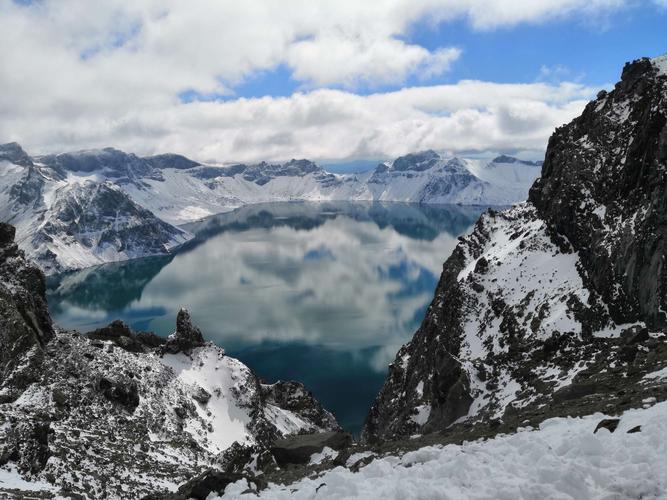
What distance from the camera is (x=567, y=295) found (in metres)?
58.2

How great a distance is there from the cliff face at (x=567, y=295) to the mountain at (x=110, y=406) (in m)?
20.2

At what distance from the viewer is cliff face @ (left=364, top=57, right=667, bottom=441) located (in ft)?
133

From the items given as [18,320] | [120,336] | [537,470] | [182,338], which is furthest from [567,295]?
[120,336]

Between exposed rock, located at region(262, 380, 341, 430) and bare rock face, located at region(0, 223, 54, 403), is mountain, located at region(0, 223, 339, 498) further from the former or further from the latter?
exposed rock, located at region(262, 380, 341, 430)

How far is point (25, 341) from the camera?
177 feet

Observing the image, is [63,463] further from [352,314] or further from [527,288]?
[352,314]

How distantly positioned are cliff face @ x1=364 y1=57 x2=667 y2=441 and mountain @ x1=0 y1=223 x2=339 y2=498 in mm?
20246

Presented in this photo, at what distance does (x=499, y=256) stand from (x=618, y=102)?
2534 centimetres

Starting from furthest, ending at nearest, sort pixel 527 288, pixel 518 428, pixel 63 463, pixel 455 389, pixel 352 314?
pixel 352 314 → pixel 527 288 → pixel 455 389 → pixel 63 463 → pixel 518 428

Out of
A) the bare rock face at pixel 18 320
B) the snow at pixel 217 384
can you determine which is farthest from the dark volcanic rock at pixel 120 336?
the bare rock face at pixel 18 320

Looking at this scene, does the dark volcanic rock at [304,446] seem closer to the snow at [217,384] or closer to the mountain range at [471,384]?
the mountain range at [471,384]

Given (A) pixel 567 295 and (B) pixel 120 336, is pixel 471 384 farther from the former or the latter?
(B) pixel 120 336

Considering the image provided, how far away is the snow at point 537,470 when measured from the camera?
46.3 feet

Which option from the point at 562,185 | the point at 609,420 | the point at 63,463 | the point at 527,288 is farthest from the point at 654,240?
the point at 63,463
